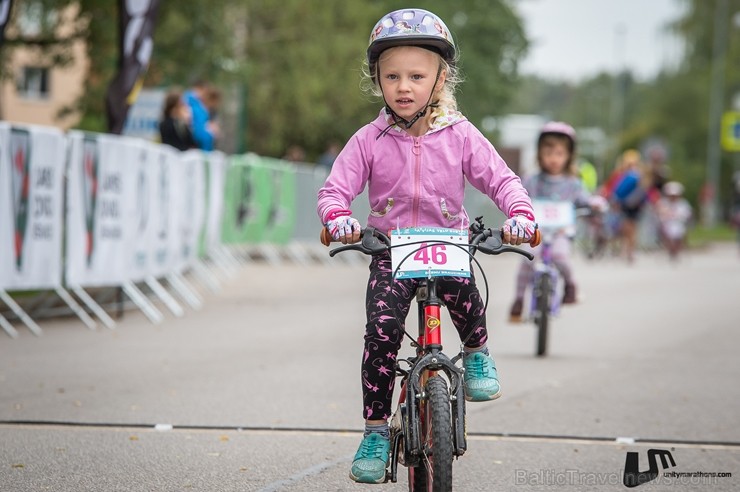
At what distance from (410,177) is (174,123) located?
10830mm

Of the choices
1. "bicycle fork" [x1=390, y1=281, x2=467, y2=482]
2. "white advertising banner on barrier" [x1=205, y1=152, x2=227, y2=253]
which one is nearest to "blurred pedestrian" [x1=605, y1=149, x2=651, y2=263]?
"white advertising banner on barrier" [x1=205, y1=152, x2=227, y2=253]

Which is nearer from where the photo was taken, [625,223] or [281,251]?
[281,251]

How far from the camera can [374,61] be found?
17.9 ft

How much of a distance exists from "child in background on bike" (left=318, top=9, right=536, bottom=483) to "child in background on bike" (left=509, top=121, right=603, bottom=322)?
223 inches

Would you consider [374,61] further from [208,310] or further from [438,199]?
[208,310]

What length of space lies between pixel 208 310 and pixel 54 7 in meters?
9.77

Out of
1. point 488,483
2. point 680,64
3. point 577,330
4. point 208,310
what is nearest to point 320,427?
point 488,483

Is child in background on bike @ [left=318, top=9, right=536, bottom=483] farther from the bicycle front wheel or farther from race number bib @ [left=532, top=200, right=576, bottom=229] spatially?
race number bib @ [left=532, top=200, right=576, bottom=229]

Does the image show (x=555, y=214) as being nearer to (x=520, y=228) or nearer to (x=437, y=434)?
(x=520, y=228)

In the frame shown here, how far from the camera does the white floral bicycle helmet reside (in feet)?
17.1
